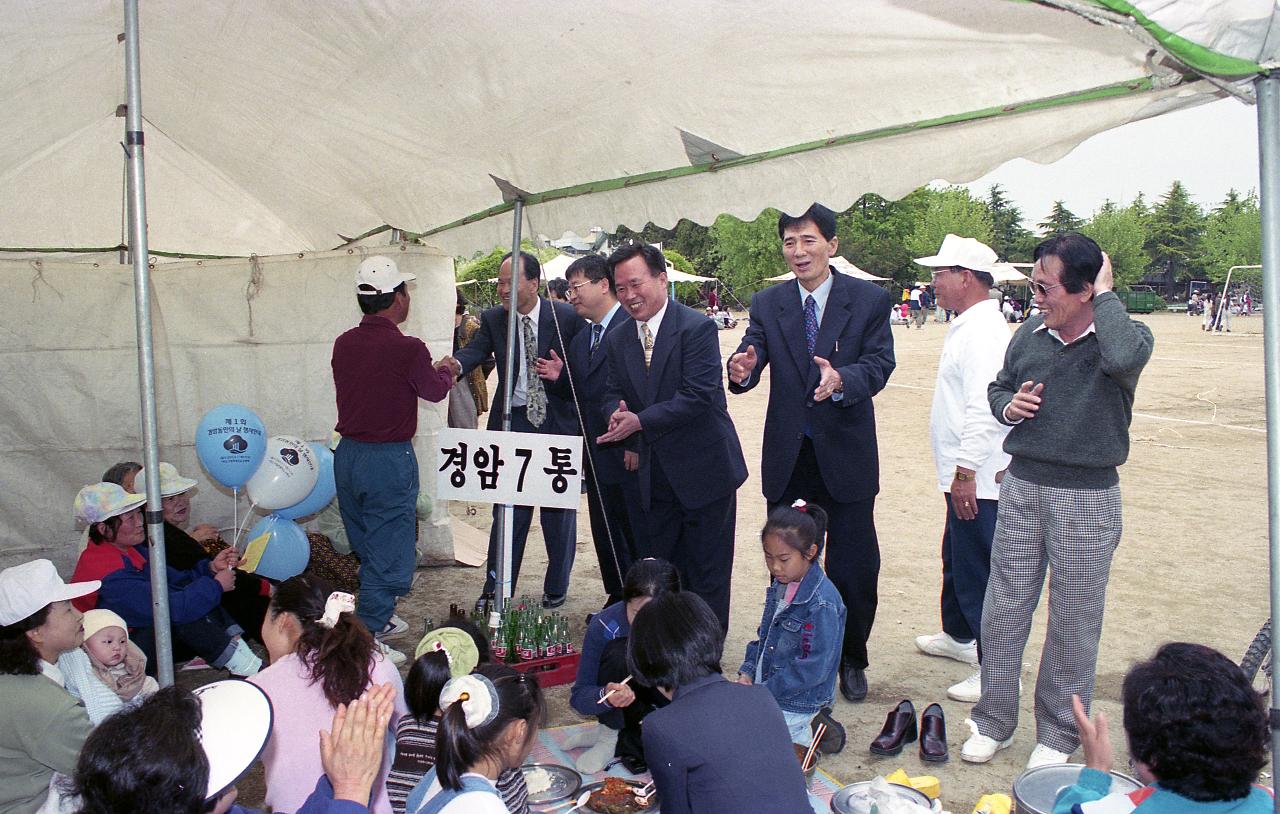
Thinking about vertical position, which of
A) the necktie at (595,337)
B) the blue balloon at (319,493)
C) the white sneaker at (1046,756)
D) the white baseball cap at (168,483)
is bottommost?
the white sneaker at (1046,756)

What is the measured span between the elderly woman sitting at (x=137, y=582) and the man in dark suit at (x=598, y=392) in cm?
184

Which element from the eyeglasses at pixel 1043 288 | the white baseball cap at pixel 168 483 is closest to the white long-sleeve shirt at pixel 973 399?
the eyeglasses at pixel 1043 288

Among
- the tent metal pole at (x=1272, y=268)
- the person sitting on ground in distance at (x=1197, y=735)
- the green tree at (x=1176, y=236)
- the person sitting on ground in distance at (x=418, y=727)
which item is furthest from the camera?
the green tree at (x=1176, y=236)

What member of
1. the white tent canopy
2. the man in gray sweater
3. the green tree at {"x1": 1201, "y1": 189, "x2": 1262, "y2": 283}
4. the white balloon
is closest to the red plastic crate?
the white balloon

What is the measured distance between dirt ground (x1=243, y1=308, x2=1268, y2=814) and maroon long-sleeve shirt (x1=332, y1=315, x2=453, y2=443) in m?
1.18

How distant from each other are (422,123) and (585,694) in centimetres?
243

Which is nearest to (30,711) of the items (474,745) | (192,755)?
(192,755)

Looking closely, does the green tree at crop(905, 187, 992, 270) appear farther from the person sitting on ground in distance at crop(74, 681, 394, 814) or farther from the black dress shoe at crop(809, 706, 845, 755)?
the person sitting on ground in distance at crop(74, 681, 394, 814)

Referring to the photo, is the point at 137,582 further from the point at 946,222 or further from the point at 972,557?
the point at 946,222

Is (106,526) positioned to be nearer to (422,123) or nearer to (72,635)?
(72,635)

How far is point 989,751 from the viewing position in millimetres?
3641

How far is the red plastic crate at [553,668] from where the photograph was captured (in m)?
4.50

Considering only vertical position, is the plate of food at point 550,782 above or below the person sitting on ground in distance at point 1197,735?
below

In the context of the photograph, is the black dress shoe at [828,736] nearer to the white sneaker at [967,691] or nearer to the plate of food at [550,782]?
the white sneaker at [967,691]
